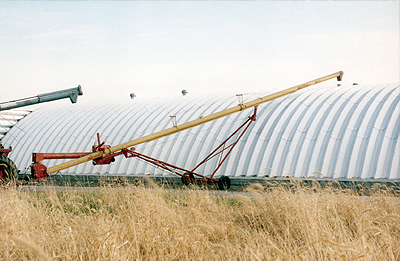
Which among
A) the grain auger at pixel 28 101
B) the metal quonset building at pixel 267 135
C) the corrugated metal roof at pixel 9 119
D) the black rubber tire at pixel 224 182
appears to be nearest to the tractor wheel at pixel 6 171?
the grain auger at pixel 28 101

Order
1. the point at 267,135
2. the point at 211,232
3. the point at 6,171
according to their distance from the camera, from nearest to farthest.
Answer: the point at 211,232, the point at 6,171, the point at 267,135

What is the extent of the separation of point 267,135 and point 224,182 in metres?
3.41

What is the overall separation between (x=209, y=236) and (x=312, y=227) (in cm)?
243

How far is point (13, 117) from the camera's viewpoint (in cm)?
2845

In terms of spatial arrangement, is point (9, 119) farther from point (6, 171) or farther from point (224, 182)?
point (224, 182)

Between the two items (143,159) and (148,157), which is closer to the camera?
(148,157)

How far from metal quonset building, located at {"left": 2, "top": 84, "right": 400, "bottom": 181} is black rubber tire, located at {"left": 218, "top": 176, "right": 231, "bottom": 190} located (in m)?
0.82

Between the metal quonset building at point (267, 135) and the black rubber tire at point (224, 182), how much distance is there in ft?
2.70

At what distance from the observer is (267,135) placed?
1834 cm

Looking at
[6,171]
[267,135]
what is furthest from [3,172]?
[267,135]

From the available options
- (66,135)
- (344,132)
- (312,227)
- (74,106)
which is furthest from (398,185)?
(74,106)

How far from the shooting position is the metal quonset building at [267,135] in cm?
1591

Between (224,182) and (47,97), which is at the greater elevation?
(47,97)

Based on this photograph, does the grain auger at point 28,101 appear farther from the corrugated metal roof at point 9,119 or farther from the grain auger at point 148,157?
the corrugated metal roof at point 9,119
